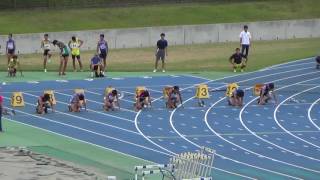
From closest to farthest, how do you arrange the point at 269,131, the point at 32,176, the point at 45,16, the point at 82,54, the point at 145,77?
the point at 32,176
the point at 269,131
the point at 145,77
the point at 82,54
the point at 45,16

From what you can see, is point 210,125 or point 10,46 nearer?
point 210,125

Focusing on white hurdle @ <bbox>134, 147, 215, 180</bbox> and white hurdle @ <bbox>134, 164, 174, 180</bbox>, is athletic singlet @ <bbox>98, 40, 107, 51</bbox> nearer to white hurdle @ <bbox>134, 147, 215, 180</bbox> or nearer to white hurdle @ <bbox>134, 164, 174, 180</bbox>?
white hurdle @ <bbox>134, 164, 174, 180</bbox>

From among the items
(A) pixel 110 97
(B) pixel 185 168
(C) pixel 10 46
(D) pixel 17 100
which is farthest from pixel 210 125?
(C) pixel 10 46

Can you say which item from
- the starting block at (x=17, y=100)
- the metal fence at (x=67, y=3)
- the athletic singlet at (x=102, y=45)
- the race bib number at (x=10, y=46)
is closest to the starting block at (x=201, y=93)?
the starting block at (x=17, y=100)

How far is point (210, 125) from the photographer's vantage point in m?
26.5

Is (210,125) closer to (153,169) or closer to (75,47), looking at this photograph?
(153,169)

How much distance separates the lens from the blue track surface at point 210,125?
2191cm

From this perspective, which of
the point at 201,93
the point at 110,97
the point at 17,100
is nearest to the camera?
the point at 110,97

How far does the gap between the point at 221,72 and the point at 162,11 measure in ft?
67.1

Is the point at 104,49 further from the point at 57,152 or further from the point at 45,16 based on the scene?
the point at 45,16

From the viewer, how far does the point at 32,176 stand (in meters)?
18.8

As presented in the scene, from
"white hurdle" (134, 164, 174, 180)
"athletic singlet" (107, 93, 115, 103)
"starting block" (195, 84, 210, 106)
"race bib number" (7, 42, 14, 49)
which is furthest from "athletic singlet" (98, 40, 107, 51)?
"white hurdle" (134, 164, 174, 180)

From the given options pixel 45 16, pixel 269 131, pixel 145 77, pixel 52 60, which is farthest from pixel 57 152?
pixel 45 16

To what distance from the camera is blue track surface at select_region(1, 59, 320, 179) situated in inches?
862
